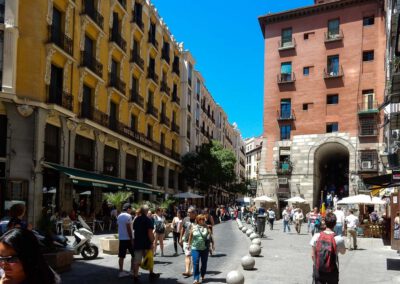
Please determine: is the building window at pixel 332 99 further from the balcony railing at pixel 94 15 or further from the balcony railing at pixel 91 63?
the balcony railing at pixel 94 15

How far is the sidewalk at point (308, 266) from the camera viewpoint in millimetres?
11328

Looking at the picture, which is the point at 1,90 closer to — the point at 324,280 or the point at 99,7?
the point at 99,7

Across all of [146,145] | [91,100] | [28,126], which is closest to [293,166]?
[146,145]

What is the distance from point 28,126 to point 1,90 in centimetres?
202

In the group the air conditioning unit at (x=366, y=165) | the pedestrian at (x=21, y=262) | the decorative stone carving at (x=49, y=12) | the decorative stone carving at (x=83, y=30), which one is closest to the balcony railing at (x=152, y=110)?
the decorative stone carving at (x=83, y=30)

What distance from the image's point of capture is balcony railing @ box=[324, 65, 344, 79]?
4167 cm

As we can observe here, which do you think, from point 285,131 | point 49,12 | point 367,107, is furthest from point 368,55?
point 49,12

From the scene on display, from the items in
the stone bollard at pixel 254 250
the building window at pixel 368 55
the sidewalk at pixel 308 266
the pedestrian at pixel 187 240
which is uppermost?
the building window at pixel 368 55

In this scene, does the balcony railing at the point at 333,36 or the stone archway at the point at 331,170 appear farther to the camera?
the stone archway at the point at 331,170

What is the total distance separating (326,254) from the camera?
264 inches

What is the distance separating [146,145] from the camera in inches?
1531

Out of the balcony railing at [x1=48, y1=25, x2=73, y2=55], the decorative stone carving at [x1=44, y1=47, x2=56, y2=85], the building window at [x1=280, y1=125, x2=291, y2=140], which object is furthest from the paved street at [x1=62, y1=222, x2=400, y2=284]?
the building window at [x1=280, y1=125, x2=291, y2=140]

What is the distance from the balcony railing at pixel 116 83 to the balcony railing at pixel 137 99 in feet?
4.82

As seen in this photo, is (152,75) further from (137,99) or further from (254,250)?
(254,250)
